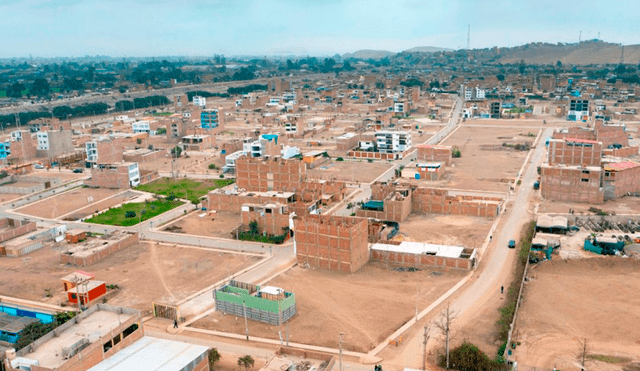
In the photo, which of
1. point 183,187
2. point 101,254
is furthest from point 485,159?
point 101,254

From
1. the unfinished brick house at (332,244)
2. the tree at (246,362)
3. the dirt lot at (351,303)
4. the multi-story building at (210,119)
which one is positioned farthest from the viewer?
the multi-story building at (210,119)

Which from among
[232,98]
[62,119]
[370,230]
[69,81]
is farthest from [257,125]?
[69,81]

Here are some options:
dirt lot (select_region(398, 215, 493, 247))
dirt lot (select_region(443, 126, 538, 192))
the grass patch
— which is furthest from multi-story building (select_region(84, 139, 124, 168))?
the grass patch

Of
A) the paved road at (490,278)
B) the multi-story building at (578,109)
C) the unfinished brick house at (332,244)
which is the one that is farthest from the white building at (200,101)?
the unfinished brick house at (332,244)

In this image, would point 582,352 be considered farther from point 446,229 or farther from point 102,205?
point 102,205

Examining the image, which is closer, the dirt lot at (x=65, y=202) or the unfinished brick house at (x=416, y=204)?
the unfinished brick house at (x=416, y=204)

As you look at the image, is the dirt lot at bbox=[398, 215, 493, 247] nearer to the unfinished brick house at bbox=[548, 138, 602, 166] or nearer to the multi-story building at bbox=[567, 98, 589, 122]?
the unfinished brick house at bbox=[548, 138, 602, 166]

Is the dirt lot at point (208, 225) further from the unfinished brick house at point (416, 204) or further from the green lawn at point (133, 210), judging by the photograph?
the unfinished brick house at point (416, 204)

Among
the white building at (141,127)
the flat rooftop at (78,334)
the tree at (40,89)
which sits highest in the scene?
the tree at (40,89)
